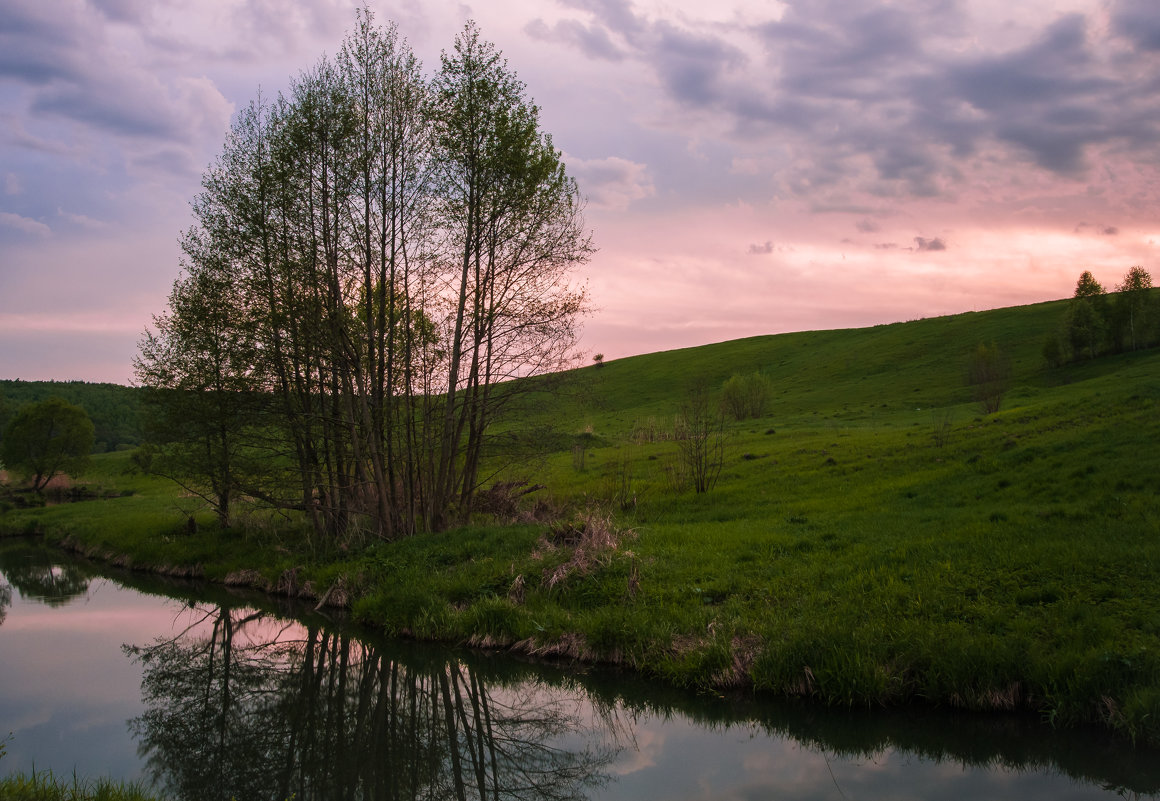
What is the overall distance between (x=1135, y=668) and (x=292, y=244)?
20.0 metres

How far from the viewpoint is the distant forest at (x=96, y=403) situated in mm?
88125

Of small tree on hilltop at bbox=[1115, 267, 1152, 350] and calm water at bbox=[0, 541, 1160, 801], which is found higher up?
small tree on hilltop at bbox=[1115, 267, 1152, 350]

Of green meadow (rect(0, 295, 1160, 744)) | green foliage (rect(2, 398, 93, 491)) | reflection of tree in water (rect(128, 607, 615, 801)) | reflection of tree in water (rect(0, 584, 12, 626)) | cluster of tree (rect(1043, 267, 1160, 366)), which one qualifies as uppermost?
cluster of tree (rect(1043, 267, 1160, 366))

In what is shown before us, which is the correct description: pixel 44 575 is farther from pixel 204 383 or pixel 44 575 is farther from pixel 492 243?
pixel 492 243

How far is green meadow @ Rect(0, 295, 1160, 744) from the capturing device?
31.0 feet

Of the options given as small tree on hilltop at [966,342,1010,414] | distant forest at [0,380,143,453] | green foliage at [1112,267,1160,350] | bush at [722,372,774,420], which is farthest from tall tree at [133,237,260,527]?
green foliage at [1112,267,1160,350]

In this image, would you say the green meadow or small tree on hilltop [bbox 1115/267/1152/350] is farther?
small tree on hilltop [bbox 1115/267/1152/350]

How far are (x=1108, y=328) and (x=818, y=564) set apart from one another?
6161cm

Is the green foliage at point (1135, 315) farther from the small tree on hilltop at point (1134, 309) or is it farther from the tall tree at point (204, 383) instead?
the tall tree at point (204, 383)

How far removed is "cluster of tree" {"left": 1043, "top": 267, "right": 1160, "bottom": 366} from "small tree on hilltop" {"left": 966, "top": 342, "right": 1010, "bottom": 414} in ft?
33.3

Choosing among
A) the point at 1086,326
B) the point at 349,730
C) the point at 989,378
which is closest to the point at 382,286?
the point at 349,730

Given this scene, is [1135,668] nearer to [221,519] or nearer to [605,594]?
[605,594]

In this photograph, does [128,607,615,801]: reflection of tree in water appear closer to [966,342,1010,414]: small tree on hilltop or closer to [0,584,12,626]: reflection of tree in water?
[0,584,12,626]: reflection of tree in water

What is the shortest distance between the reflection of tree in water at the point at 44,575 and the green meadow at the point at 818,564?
1445mm
